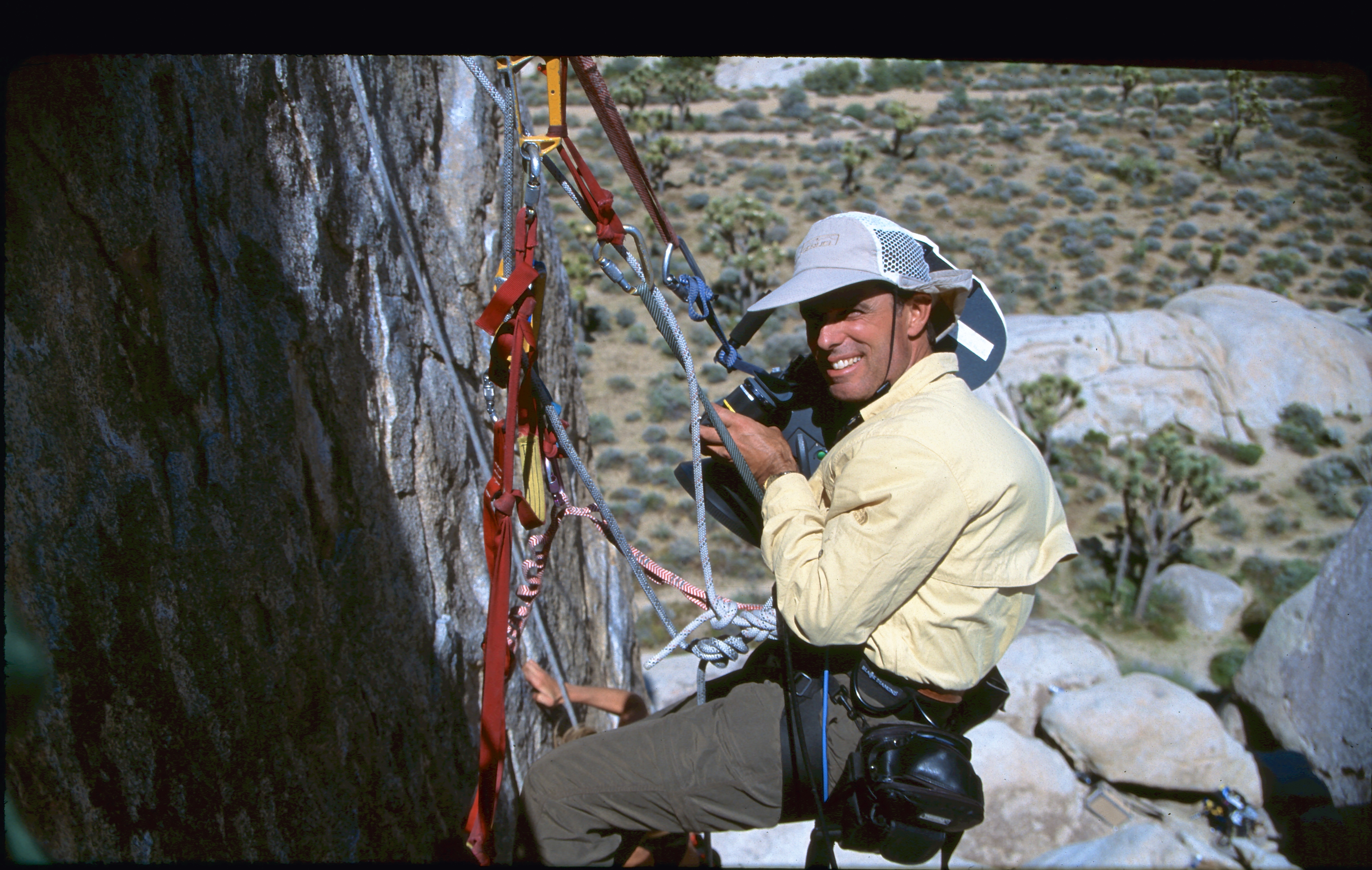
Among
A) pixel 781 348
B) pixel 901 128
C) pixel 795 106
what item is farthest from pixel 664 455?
pixel 795 106

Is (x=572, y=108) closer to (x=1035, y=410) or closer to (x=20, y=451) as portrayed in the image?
(x=1035, y=410)

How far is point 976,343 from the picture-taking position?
250 cm

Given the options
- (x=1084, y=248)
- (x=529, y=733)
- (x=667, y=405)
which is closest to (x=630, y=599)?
(x=529, y=733)

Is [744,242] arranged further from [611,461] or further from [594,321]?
[611,461]

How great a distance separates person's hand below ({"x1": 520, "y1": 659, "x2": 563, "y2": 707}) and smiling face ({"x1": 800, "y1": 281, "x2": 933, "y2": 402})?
71.9 inches

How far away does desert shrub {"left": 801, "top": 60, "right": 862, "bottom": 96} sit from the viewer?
3781 centimetres

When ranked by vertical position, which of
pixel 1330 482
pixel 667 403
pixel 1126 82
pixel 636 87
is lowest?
pixel 1330 482

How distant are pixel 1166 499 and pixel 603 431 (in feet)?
29.5

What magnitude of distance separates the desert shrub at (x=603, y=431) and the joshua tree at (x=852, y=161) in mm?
14144

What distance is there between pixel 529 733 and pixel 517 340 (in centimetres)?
191

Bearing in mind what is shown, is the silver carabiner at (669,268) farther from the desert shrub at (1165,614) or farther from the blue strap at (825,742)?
Result: the desert shrub at (1165,614)

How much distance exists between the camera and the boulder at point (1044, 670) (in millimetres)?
7430

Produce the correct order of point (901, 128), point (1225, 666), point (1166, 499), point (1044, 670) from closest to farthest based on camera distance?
point (1044, 670) → point (1225, 666) → point (1166, 499) → point (901, 128)

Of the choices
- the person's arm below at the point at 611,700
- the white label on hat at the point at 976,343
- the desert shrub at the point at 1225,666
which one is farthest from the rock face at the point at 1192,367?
the white label on hat at the point at 976,343
